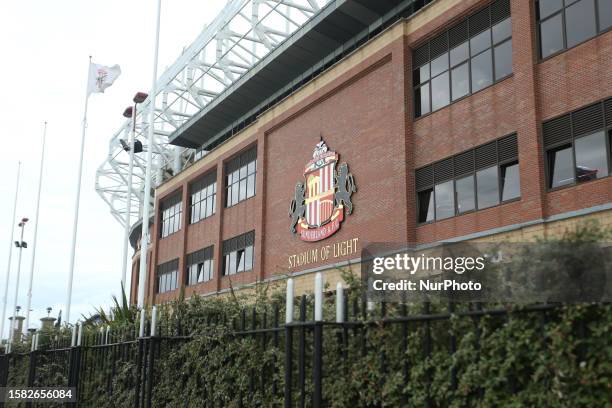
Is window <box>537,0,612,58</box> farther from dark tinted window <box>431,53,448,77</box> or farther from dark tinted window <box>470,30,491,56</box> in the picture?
dark tinted window <box>431,53,448,77</box>

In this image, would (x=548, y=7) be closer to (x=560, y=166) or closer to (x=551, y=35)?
(x=551, y=35)

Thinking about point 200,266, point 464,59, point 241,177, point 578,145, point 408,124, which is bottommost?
point 200,266

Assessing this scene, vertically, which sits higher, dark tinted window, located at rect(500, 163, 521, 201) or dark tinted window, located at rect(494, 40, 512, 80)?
dark tinted window, located at rect(494, 40, 512, 80)

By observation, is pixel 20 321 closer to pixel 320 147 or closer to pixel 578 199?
pixel 320 147

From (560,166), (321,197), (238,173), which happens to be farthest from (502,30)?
(238,173)

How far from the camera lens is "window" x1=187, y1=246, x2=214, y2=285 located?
37.6 m

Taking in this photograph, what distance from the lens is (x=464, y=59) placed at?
21.6m

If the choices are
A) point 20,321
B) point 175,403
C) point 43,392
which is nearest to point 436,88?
point 43,392

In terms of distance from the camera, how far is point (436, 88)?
22438 millimetres

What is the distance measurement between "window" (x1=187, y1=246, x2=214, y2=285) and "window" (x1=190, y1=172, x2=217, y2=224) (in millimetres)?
2081

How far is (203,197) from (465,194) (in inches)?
857

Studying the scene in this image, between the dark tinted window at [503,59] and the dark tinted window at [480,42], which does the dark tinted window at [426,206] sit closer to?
the dark tinted window at [503,59]

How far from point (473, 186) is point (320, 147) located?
27.9ft

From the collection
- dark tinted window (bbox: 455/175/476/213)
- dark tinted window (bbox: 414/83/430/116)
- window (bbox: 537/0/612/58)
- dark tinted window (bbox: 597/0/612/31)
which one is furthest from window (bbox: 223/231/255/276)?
dark tinted window (bbox: 597/0/612/31)
